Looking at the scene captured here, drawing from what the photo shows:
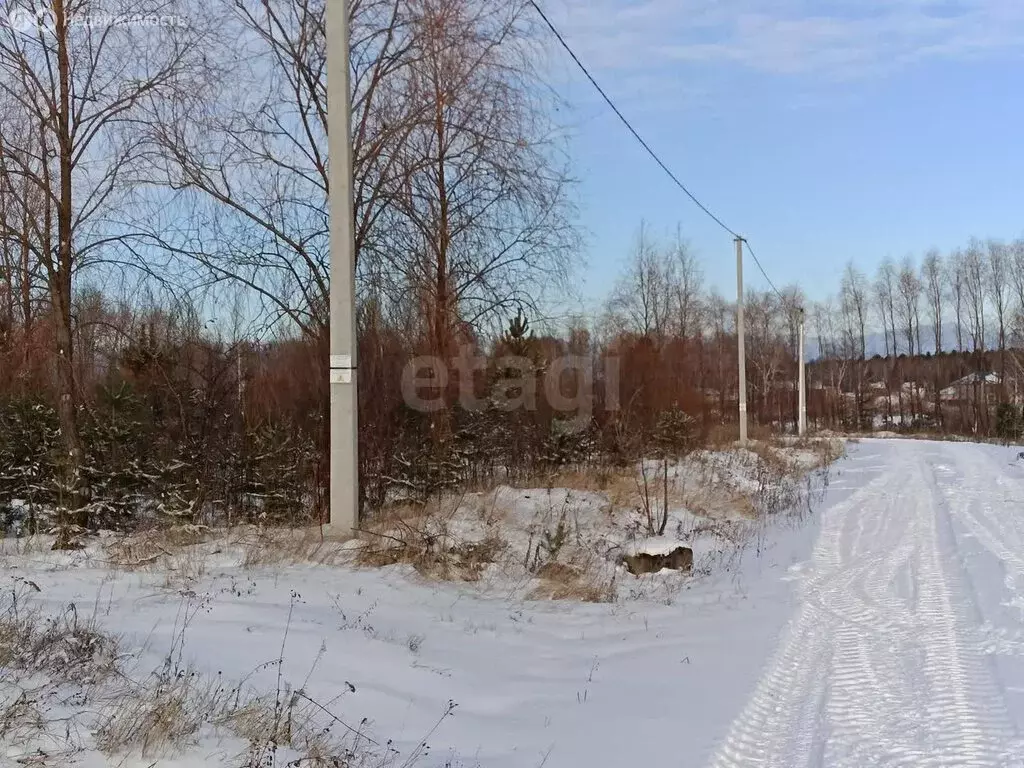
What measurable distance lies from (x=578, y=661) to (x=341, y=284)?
380cm

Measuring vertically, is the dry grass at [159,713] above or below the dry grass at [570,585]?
above

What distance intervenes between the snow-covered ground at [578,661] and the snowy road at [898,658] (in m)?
0.02

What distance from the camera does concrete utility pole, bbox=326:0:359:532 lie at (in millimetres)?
6609

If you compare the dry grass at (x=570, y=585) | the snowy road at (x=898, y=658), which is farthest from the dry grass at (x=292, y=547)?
the snowy road at (x=898, y=658)

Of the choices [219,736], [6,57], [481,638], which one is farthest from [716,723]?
[6,57]

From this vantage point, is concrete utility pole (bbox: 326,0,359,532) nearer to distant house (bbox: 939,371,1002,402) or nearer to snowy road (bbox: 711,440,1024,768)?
snowy road (bbox: 711,440,1024,768)

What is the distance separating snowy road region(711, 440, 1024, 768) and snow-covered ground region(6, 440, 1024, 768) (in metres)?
0.02

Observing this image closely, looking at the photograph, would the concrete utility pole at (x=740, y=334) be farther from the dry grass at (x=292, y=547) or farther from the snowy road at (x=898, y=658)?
the dry grass at (x=292, y=547)

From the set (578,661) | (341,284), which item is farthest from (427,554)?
(341,284)

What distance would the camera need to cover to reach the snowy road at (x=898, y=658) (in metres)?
3.58

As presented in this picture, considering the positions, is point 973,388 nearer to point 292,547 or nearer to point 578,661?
point 578,661

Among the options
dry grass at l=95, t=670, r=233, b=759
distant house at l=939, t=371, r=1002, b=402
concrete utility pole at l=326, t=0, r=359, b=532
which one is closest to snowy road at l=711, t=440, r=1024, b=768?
dry grass at l=95, t=670, r=233, b=759

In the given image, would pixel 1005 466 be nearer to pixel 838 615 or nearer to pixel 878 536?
pixel 878 536

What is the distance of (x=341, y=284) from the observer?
6609 millimetres
